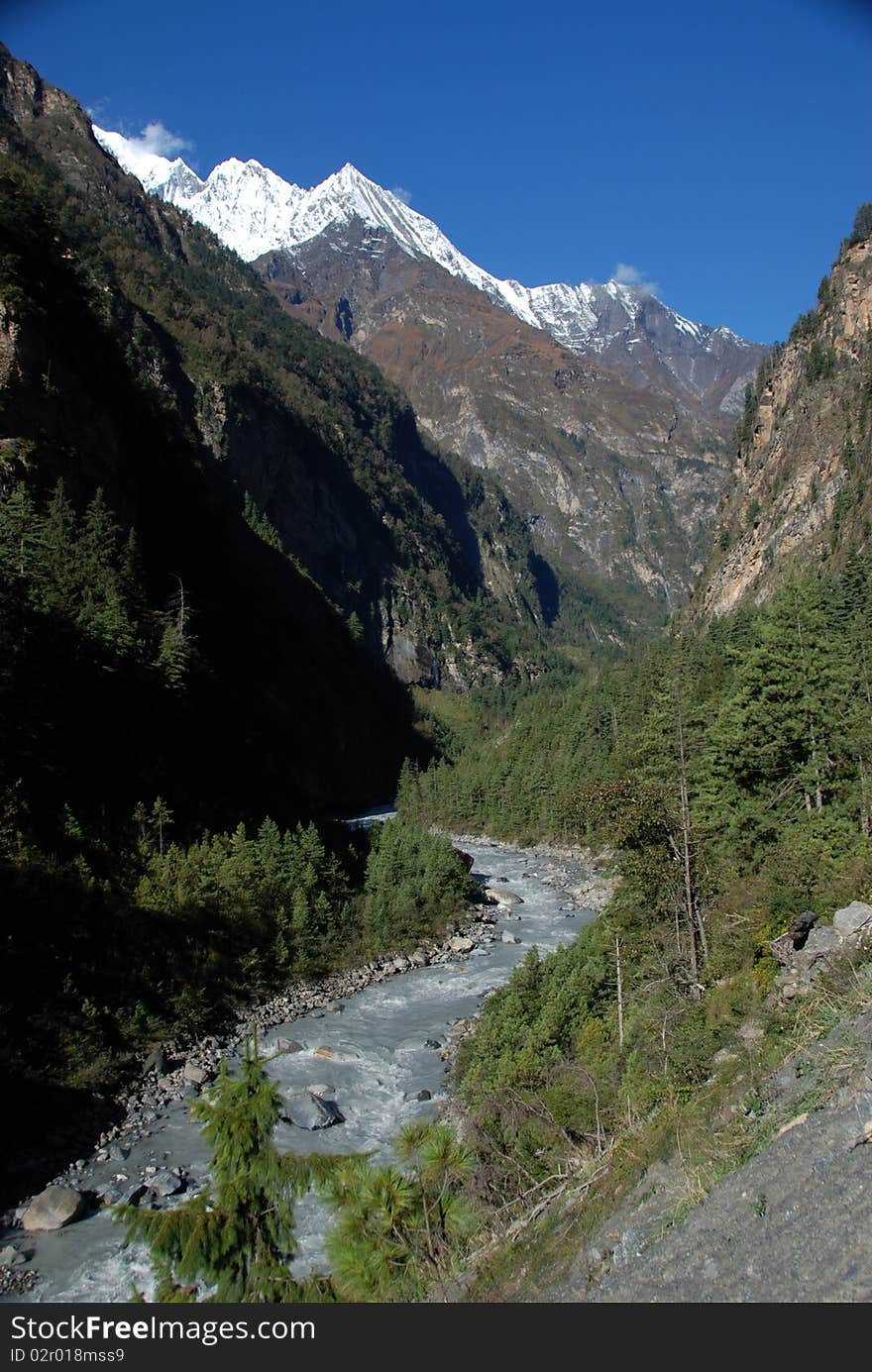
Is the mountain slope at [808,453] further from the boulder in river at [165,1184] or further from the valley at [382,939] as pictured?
the boulder in river at [165,1184]

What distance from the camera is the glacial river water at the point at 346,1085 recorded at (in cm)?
1445

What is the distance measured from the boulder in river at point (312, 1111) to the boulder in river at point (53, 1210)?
5.36 m

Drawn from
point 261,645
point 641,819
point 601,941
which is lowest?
point 601,941

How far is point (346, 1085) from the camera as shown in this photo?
893 inches

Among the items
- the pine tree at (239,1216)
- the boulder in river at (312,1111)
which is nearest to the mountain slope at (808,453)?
the boulder in river at (312,1111)

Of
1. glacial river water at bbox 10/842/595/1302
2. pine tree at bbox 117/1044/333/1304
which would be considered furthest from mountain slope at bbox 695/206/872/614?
pine tree at bbox 117/1044/333/1304

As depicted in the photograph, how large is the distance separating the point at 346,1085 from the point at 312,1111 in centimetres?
233

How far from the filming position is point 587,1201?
9.34m

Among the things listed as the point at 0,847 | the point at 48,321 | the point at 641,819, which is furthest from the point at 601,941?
the point at 48,321

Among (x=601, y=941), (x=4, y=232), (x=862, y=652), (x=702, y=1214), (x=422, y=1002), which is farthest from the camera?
(x=4, y=232)

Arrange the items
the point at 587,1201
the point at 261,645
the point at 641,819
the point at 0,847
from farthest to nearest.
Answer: the point at 261,645 → the point at 0,847 → the point at 641,819 → the point at 587,1201

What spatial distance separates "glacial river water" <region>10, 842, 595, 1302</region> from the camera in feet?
47.4
